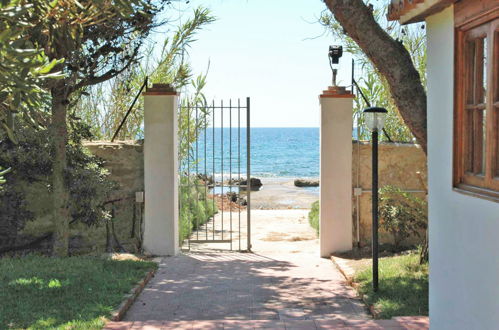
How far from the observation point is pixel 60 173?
9.14 meters

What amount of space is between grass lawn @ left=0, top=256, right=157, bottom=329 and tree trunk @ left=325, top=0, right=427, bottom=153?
3.76m

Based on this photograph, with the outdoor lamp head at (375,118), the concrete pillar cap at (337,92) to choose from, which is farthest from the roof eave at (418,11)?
the concrete pillar cap at (337,92)

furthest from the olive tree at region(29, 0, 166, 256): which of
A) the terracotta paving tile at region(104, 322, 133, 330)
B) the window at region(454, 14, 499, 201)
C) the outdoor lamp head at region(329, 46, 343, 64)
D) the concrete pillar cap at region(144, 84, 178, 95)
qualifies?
the window at region(454, 14, 499, 201)

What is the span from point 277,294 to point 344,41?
20.2ft

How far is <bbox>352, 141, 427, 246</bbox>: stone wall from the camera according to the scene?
10336mm

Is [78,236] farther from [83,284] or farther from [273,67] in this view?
[273,67]

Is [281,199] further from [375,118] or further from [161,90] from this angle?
[375,118]

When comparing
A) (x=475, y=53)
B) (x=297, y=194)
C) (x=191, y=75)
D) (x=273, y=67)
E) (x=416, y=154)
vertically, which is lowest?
(x=297, y=194)

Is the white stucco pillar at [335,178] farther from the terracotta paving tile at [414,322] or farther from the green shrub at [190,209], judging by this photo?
the terracotta paving tile at [414,322]

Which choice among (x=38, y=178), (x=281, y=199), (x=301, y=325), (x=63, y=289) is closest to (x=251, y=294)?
(x=301, y=325)

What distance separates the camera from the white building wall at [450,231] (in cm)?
397

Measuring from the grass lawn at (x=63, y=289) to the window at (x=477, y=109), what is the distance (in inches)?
136

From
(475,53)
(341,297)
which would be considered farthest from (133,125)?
(475,53)

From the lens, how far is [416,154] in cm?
1034
